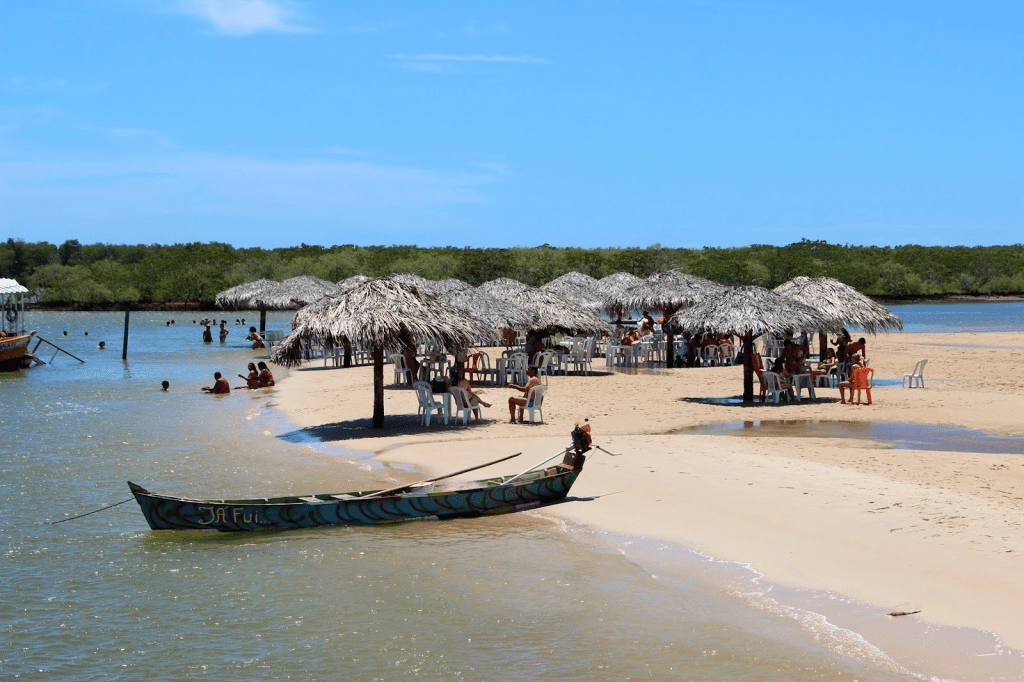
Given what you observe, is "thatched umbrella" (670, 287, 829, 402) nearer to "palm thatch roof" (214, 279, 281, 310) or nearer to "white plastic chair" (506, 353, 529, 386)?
"white plastic chair" (506, 353, 529, 386)

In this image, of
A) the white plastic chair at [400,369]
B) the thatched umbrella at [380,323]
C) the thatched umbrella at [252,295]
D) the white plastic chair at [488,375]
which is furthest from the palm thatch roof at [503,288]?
the thatched umbrella at [252,295]

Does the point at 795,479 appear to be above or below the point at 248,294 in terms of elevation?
below

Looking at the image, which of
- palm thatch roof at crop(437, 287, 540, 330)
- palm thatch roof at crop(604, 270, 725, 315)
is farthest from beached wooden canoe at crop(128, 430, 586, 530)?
palm thatch roof at crop(604, 270, 725, 315)

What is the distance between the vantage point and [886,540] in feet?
28.5

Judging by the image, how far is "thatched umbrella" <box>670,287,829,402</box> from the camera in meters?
18.7

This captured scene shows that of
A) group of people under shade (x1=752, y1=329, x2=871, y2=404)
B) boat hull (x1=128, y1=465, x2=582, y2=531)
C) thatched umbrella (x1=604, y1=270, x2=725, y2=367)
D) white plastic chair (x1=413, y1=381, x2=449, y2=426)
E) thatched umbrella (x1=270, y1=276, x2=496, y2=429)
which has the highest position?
thatched umbrella (x1=604, y1=270, x2=725, y2=367)

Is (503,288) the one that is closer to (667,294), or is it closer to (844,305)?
(667,294)

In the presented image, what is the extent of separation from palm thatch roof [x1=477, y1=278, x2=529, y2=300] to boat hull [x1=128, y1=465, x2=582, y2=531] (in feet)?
49.2

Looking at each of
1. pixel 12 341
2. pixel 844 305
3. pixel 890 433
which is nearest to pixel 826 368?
pixel 844 305

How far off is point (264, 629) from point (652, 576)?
11.2 feet

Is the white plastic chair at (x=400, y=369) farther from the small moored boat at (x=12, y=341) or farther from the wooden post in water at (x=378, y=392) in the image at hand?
the small moored boat at (x=12, y=341)

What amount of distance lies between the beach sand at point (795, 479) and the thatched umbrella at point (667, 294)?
7.08 metres

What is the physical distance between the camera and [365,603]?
26.3ft

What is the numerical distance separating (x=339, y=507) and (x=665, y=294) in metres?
20.5
